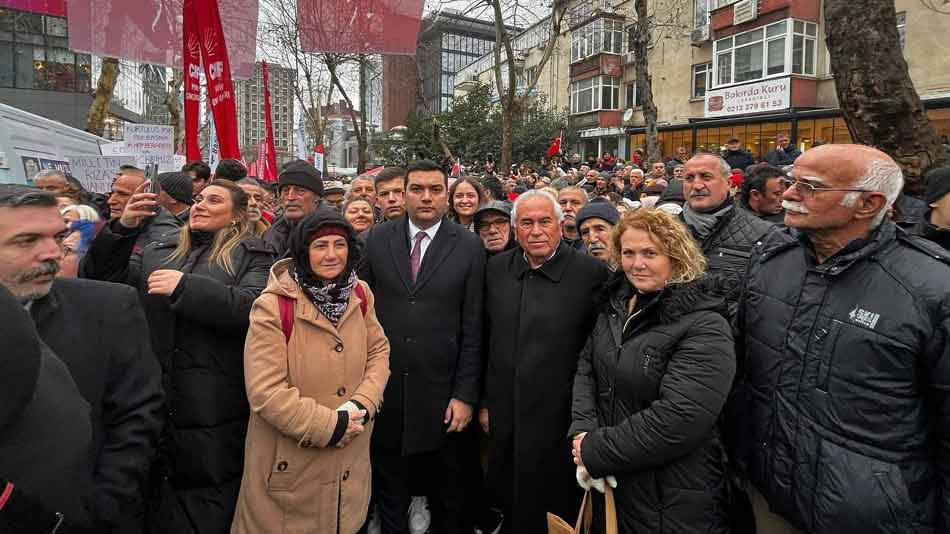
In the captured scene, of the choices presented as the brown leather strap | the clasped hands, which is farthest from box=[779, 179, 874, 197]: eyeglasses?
the brown leather strap

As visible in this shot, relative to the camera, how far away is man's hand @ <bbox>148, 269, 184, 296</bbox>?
2.50 meters

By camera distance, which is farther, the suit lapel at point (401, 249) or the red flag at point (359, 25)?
the red flag at point (359, 25)

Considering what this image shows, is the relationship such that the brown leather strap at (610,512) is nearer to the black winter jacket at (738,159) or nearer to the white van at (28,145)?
the white van at (28,145)

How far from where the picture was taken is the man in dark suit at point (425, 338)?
126 inches

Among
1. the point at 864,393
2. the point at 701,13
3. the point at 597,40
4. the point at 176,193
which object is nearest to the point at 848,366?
the point at 864,393

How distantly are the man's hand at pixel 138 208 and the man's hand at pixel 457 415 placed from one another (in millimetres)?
2069

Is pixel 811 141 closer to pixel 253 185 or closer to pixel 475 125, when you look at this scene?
pixel 475 125

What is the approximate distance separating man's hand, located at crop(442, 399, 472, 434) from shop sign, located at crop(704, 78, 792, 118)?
22.4 metres

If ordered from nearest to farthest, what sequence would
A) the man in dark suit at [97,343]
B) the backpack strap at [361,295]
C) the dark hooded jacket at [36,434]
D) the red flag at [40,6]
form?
the dark hooded jacket at [36,434], the man in dark suit at [97,343], the backpack strap at [361,295], the red flag at [40,6]

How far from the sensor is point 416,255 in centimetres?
337

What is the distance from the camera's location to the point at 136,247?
330 centimetres

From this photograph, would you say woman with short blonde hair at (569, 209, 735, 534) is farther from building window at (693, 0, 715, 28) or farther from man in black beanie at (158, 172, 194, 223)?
building window at (693, 0, 715, 28)

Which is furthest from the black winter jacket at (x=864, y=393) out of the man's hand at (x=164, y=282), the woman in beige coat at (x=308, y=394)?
the man's hand at (x=164, y=282)

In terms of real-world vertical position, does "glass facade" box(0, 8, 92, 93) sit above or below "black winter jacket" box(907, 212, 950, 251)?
above
